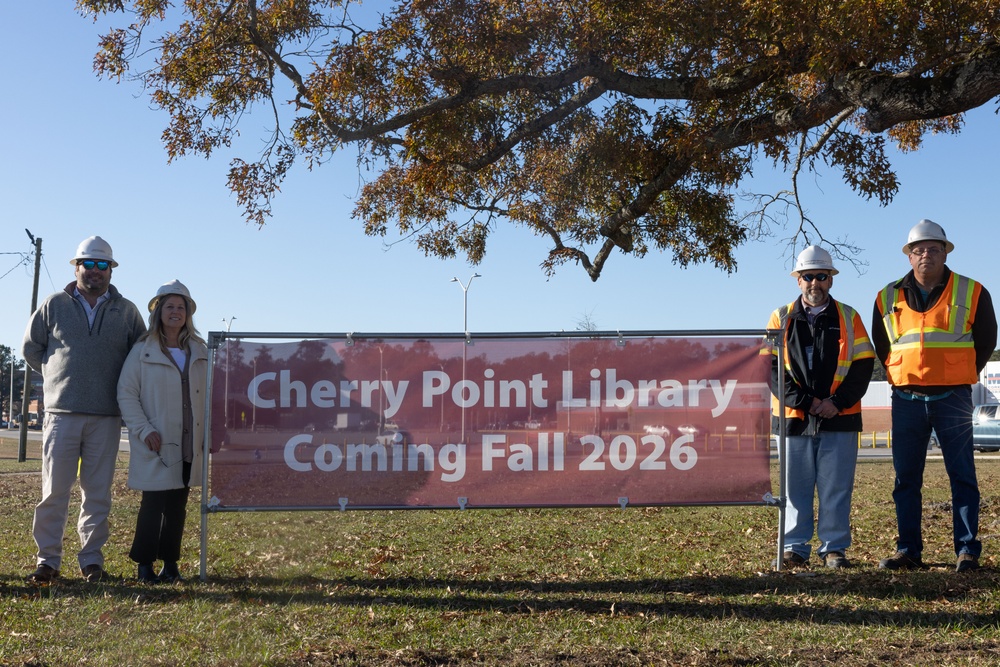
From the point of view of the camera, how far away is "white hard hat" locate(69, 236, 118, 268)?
6.67 meters

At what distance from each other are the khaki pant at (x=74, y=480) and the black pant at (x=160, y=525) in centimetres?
33


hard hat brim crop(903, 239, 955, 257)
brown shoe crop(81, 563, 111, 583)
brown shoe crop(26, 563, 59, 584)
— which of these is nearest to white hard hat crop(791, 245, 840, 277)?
hard hat brim crop(903, 239, 955, 257)

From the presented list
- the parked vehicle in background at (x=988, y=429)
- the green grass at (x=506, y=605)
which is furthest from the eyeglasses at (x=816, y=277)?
the parked vehicle in background at (x=988, y=429)

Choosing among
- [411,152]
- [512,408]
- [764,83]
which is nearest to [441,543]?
[512,408]

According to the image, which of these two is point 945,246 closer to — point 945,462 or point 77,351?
point 945,462

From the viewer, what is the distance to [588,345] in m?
6.66

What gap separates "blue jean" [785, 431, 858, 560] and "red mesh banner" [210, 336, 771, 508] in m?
0.33

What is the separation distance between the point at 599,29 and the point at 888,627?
308 inches

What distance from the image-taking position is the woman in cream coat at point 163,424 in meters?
6.32

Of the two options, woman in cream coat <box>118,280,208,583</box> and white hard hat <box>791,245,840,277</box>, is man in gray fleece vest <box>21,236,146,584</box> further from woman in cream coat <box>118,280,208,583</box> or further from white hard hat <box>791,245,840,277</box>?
white hard hat <box>791,245,840,277</box>

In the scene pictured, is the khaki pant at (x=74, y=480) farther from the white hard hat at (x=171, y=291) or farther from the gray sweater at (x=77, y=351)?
the white hard hat at (x=171, y=291)

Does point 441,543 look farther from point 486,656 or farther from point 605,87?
point 605,87

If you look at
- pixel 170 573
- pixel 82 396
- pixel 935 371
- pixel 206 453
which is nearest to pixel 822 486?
pixel 935 371

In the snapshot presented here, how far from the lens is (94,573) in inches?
250
